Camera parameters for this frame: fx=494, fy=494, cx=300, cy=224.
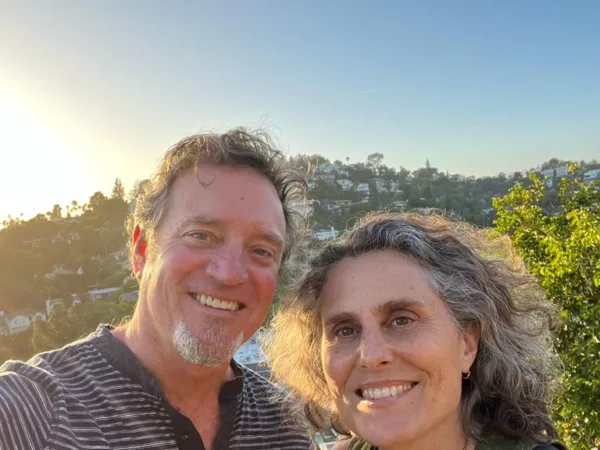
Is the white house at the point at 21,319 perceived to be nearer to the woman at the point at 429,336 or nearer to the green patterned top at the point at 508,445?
the woman at the point at 429,336

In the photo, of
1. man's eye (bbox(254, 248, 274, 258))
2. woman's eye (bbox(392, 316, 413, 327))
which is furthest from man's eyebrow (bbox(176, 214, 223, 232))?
woman's eye (bbox(392, 316, 413, 327))

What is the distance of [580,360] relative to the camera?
5289 mm

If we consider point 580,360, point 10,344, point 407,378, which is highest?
point 407,378

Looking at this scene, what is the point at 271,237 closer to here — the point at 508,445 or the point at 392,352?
the point at 392,352

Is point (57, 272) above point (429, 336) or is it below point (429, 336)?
below

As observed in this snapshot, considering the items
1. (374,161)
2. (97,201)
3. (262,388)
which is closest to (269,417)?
(262,388)

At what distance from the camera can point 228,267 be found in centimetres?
201

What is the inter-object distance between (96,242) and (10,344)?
2031cm

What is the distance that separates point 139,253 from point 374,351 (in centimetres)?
114

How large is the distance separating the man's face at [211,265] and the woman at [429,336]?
13.6 inches

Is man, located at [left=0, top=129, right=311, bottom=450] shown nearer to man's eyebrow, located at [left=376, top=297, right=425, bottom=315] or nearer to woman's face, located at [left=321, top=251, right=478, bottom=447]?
woman's face, located at [left=321, top=251, right=478, bottom=447]

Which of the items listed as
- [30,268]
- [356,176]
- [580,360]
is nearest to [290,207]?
[580,360]

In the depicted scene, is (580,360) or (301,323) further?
(580,360)

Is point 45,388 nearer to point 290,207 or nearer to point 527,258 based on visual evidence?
point 290,207
